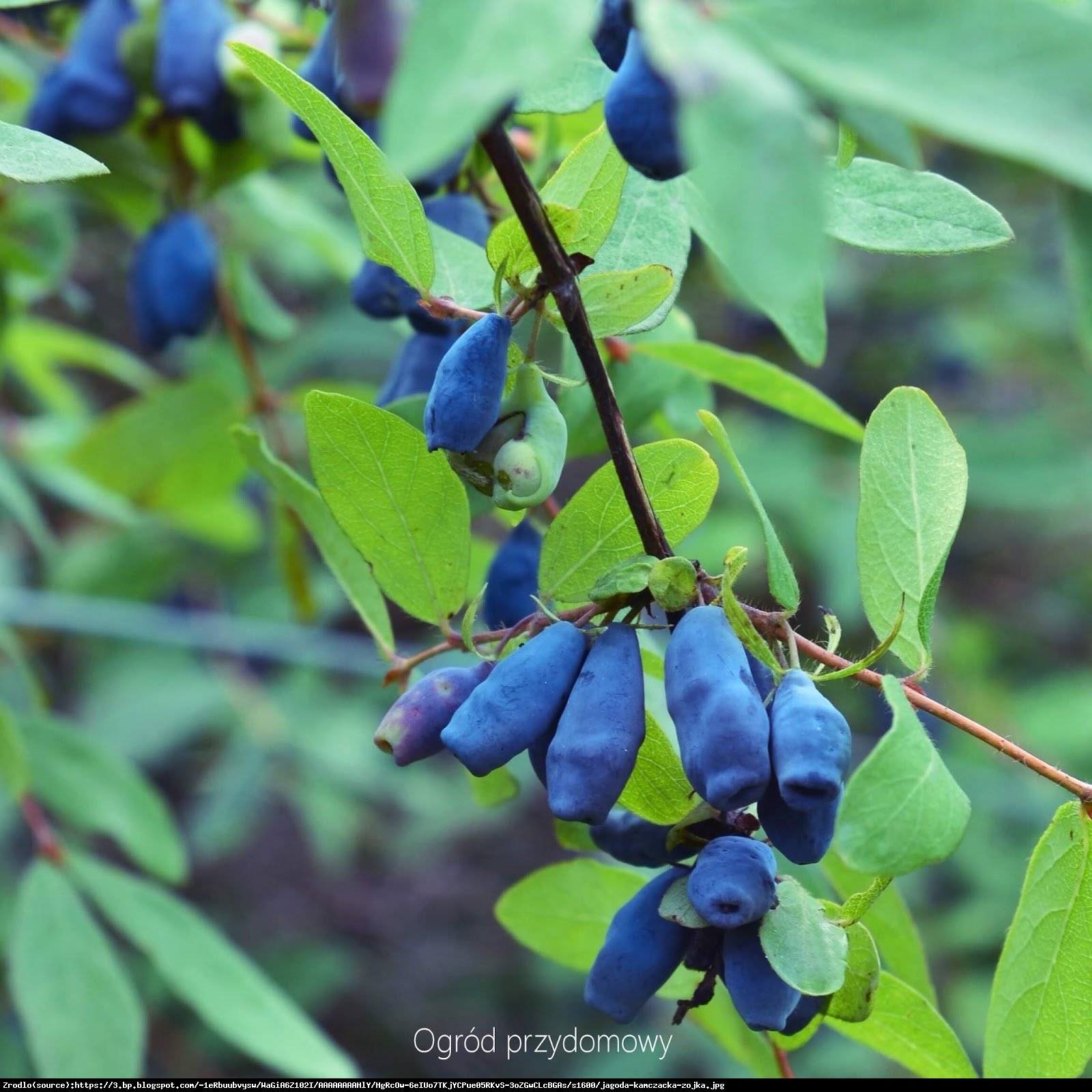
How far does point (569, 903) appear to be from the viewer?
2.22ft

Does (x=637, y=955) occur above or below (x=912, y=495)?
below

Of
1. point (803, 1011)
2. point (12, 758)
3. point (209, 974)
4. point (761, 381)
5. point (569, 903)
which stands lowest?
point (209, 974)

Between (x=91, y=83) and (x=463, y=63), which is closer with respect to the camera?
(x=463, y=63)

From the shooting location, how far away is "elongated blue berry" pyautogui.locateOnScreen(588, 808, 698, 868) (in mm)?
544

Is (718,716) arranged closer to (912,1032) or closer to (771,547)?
(771,547)

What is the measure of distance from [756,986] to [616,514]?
0.20m

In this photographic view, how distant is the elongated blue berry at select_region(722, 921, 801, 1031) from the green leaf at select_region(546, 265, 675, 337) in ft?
0.80

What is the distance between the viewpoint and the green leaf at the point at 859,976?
50cm

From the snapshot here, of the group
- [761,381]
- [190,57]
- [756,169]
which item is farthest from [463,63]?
[190,57]

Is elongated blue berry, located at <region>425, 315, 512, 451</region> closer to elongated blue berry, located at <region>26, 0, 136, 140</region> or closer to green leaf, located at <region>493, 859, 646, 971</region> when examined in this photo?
green leaf, located at <region>493, 859, 646, 971</region>

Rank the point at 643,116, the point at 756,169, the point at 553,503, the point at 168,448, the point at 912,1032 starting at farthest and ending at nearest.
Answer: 1. the point at 168,448
2. the point at 553,503
3. the point at 912,1032
4. the point at 643,116
5. the point at 756,169

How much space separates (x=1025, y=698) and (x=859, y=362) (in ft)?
2.33

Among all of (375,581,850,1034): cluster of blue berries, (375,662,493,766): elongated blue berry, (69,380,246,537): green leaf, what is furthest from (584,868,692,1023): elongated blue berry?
(69,380,246,537): green leaf

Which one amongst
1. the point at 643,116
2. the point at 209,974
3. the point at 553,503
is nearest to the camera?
the point at 643,116
